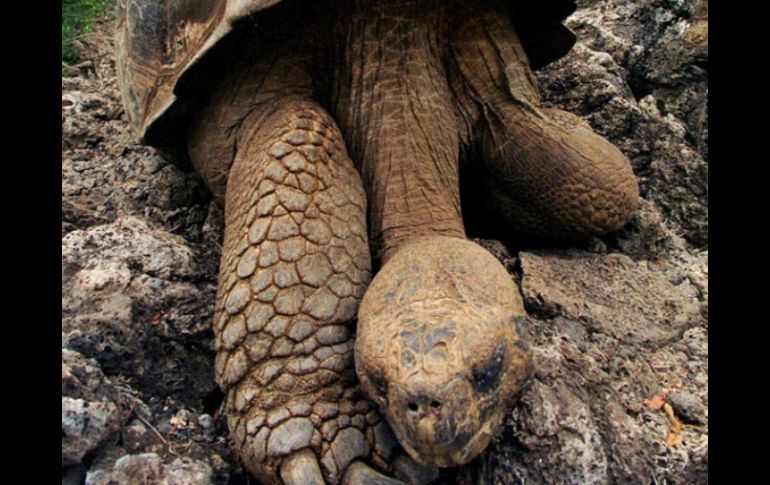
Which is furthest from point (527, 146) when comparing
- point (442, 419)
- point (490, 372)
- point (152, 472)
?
point (152, 472)

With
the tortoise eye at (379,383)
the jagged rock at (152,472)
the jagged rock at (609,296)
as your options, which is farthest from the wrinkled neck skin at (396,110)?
the jagged rock at (152,472)

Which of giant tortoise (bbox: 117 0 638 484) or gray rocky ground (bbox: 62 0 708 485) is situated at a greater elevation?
giant tortoise (bbox: 117 0 638 484)

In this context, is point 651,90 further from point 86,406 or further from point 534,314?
point 86,406

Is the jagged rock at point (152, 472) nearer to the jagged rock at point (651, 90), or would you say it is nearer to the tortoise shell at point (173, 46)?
the tortoise shell at point (173, 46)

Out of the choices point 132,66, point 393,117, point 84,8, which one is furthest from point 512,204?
point 84,8

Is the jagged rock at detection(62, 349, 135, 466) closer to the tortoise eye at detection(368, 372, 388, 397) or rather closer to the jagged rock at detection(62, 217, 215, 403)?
the jagged rock at detection(62, 217, 215, 403)

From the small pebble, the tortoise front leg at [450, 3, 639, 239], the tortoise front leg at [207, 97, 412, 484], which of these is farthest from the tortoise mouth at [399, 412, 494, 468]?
the tortoise front leg at [450, 3, 639, 239]

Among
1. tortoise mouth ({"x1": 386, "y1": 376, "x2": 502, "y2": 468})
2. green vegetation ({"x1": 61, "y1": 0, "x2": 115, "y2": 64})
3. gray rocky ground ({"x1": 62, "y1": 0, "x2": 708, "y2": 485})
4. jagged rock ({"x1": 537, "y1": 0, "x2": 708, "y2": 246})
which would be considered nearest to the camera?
tortoise mouth ({"x1": 386, "y1": 376, "x2": 502, "y2": 468})

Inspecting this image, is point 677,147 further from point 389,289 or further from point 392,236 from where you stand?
point 389,289
